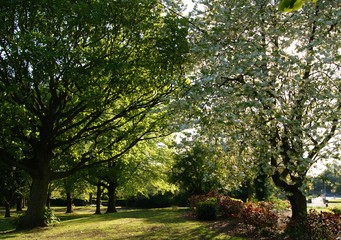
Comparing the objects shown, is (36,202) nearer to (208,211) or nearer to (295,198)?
(208,211)

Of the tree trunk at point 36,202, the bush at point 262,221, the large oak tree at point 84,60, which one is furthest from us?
the tree trunk at point 36,202

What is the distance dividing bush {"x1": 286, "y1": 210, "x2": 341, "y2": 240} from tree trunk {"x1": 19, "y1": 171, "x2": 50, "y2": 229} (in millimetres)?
14118

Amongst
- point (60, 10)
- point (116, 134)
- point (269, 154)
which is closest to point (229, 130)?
point (269, 154)

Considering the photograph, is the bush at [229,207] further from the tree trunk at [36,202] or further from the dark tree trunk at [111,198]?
the dark tree trunk at [111,198]

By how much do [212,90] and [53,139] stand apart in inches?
504

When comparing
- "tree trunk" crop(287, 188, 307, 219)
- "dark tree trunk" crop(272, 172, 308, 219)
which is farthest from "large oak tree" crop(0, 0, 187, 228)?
"tree trunk" crop(287, 188, 307, 219)

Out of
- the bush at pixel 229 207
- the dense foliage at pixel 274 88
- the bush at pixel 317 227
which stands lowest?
the bush at pixel 317 227

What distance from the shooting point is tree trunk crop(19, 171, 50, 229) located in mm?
20984

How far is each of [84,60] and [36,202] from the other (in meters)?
9.64

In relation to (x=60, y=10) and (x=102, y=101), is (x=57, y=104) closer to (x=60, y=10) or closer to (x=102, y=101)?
(x=102, y=101)

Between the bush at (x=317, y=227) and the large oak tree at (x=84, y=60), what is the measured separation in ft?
23.4

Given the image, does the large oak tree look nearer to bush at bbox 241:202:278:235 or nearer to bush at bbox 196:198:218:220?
bush at bbox 241:202:278:235

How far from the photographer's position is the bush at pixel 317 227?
42.8 ft

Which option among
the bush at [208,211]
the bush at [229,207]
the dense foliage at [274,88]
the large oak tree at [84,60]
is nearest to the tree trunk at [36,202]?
the large oak tree at [84,60]
